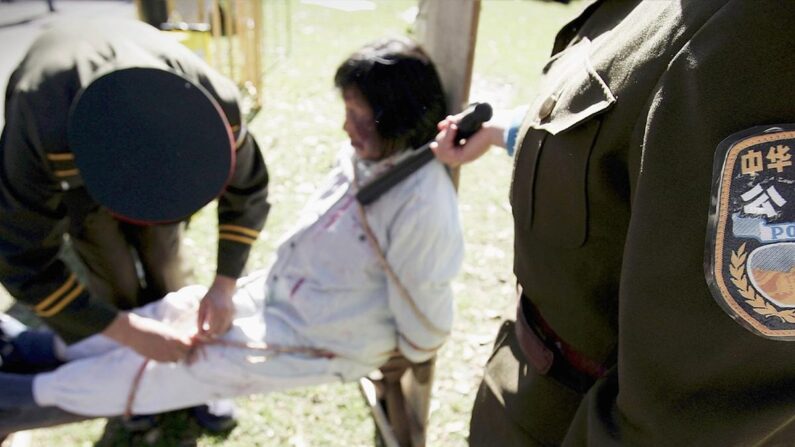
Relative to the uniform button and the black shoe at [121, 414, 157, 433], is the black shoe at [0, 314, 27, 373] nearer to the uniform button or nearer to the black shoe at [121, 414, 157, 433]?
the black shoe at [121, 414, 157, 433]

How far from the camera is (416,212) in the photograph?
205 cm

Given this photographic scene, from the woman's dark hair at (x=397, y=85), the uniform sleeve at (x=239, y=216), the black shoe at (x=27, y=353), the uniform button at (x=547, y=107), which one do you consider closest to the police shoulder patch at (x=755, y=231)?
the uniform button at (x=547, y=107)

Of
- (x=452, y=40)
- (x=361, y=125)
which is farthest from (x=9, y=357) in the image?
(x=452, y=40)

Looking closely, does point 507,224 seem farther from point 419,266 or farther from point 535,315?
point 535,315

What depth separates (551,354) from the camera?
1240 millimetres

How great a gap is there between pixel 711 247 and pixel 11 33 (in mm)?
7776

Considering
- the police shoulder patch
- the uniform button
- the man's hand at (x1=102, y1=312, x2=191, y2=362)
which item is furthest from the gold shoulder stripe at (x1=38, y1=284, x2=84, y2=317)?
the police shoulder patch

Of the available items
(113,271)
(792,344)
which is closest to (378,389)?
(113,271)

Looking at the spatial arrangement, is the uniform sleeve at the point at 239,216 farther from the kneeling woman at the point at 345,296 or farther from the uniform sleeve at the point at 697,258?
the uniform sleeve at the point at 697,258

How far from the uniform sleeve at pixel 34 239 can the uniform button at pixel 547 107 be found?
4.76 feet

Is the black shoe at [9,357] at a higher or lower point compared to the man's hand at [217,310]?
lower

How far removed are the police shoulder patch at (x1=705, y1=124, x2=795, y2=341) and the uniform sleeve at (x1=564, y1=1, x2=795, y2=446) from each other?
0.04 feet

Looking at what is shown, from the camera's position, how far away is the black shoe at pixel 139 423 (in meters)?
2.64

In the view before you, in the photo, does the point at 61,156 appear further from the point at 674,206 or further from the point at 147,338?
the point at 674,206
